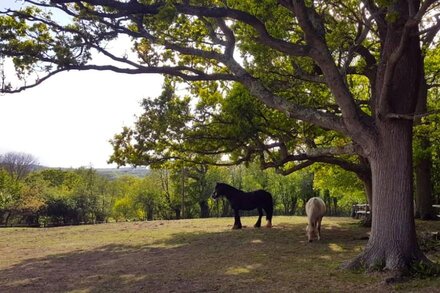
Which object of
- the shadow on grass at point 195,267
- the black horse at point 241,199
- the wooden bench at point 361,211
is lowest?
the shadow on grass at point 195,267

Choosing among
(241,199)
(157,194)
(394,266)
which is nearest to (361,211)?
(241,199)

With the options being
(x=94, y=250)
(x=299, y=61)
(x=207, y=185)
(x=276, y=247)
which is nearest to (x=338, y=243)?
(x=276, y=247)

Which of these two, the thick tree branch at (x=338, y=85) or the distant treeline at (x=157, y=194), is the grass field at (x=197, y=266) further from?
the distant treeline at (x=157, y=194)

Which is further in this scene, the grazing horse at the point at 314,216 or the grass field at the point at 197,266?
the grazing horse at the point at 314,216

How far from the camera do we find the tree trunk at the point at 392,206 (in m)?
8.53

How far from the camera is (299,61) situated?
13727mm

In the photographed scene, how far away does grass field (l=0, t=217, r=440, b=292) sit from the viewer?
7926mm

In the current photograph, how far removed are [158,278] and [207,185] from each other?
4665cm

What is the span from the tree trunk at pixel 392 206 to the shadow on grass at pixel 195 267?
90cm

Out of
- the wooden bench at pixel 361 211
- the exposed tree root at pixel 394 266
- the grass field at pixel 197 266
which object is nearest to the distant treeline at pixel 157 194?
the wooden bench at pixel 361 211

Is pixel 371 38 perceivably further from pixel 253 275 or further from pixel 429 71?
pixel 253 275

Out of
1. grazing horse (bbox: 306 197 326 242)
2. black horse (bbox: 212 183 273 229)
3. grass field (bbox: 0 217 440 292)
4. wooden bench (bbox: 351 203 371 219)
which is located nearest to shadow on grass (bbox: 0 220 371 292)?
grass field (bbox: 0 217 440 292)

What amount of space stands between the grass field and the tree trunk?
1.97 ft

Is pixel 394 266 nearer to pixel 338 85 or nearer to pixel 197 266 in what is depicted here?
pixel 338 85
